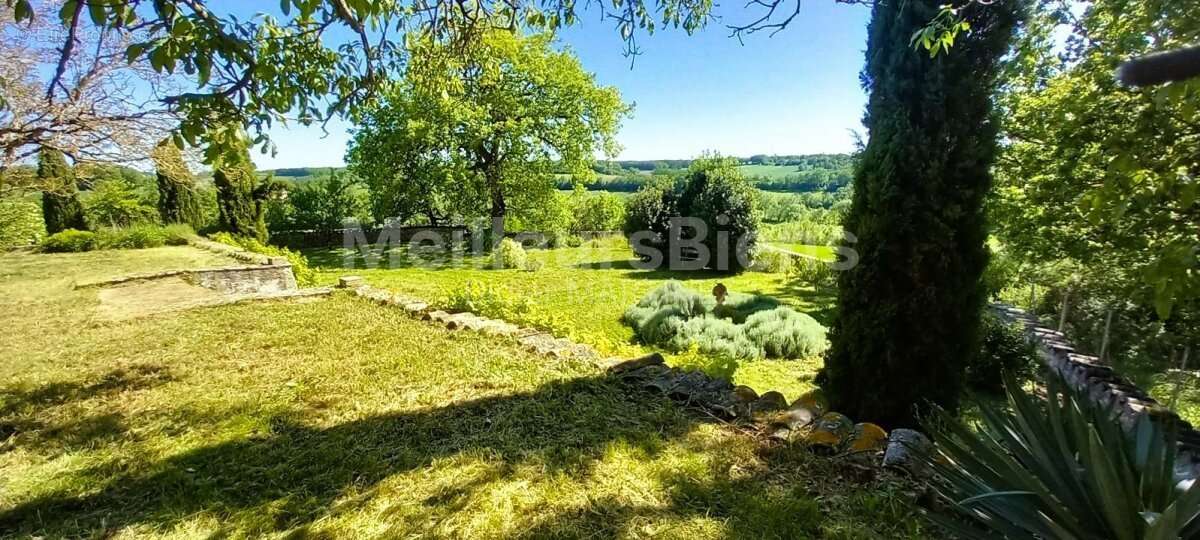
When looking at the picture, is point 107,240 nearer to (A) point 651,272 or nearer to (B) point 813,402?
(A) point 651,272

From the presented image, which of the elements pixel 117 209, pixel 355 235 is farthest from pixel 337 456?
pixel 355 235

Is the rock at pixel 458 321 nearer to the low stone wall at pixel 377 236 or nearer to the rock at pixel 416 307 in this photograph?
the rock at pixel 416 307

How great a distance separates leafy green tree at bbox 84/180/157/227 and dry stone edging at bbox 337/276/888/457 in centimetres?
1650

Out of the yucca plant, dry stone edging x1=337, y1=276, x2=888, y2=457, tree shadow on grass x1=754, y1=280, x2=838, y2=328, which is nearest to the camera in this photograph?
the yucca plant

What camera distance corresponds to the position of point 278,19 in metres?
3.13

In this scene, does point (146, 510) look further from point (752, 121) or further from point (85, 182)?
point (752, 121)

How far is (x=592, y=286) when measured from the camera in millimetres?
10898

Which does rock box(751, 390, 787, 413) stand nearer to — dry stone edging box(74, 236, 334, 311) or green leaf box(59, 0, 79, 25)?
green leaf box(59, 0, 79, 25)

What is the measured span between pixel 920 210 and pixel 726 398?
1791 mm

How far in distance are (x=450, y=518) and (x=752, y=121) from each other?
15111 mm

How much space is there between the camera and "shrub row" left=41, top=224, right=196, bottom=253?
11.0 m

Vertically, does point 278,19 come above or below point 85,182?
above

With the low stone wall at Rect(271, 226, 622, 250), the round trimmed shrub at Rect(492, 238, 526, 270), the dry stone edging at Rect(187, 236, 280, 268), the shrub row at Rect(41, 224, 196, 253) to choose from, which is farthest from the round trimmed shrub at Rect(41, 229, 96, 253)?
the round trimmed shrub at Rect(492, 238, 526, 270)

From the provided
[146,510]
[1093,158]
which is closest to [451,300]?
[146,510]
